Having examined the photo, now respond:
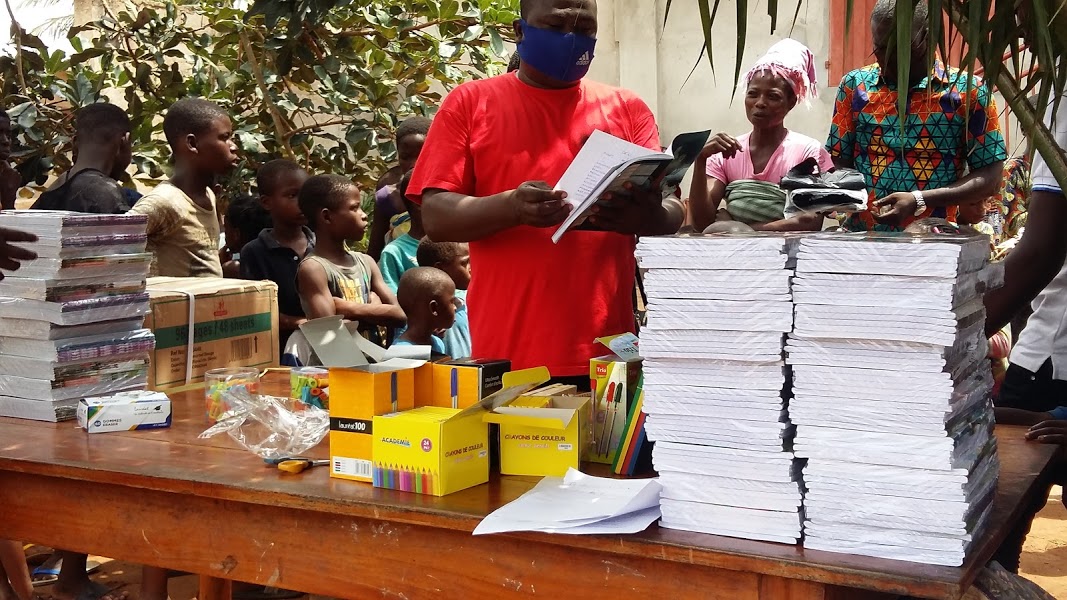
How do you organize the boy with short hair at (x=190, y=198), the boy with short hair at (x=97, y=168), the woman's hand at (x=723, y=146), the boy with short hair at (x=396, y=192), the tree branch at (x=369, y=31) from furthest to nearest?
the tree branch at (x=369, y=31), the boy with short hair at (x=396, y=192), the boy with short hair at (x=97, y=168), the boy with short hair at (x=190, y=198), the woman's hand at (x=723, y=146)

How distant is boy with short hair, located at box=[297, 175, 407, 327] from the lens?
13.3 feet

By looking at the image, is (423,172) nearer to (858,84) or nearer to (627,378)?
(627,378)

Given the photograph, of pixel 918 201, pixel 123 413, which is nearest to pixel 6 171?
pixel 123 413

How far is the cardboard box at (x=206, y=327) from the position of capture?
3086 millimetres

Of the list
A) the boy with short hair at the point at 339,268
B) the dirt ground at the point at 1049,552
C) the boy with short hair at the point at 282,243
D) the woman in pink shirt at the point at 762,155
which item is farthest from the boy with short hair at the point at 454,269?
the dirt ground at the point at 1049,552

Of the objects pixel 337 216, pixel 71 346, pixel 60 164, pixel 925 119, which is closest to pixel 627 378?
pixel 71 346

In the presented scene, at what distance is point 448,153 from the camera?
2533 millimetres

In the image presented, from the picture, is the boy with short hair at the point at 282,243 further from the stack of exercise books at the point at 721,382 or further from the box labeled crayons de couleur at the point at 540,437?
the stack of exercise books at the point at 721,382

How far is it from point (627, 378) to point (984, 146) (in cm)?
221

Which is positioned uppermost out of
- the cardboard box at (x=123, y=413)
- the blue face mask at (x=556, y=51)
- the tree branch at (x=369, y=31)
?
the tree branch at (x=369, y=31)

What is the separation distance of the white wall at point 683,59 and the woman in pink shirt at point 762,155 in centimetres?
599

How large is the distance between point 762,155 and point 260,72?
10.4 feet

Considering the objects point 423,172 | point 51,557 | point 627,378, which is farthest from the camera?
point 51,557

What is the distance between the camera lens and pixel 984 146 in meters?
3.57
